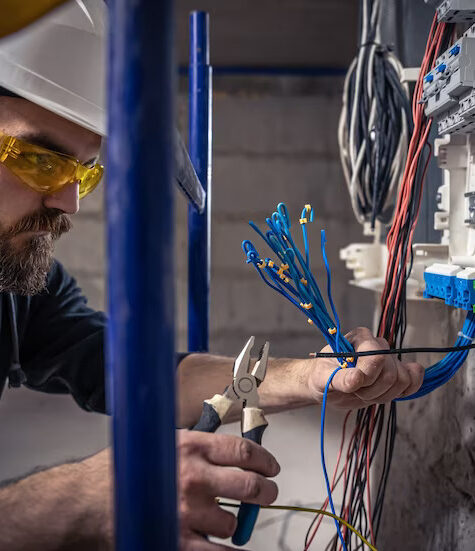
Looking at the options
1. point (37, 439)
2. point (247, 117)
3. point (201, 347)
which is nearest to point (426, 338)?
point (201, 347)

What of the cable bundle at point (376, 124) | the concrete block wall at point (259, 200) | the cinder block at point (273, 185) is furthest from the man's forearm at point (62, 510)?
the cinder block at point (273, 185)

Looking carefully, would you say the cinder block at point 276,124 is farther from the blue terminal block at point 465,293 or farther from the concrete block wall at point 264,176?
the blue terminal block at point 465,293

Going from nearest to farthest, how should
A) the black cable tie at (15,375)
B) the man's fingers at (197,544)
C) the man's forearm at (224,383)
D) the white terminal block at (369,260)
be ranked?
1. the man's fingers at (197,544)
2. the man's forearm at (224,383)
3. the black cable tie at (15,375)
4. the white terminal block at (369,260)

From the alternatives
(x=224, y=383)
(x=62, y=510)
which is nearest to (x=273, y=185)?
(x=224, y=383)

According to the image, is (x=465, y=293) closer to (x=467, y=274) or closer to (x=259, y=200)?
(x=467, y=274)

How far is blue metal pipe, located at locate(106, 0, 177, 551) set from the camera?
0.96ft

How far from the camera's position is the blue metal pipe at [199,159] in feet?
3.84

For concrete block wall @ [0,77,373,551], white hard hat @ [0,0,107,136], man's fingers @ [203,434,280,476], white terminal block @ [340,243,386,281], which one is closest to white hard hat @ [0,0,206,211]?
white hard hat @ [0,0,107,136]

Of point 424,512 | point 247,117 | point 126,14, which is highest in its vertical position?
point 247,117

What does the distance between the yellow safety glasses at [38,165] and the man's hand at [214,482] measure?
0.51m

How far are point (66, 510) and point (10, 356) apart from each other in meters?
0.68

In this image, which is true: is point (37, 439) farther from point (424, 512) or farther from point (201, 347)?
point (424, 512)

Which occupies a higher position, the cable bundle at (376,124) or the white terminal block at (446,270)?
the cable bundle at (376,124)

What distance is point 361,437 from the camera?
1.03 m
